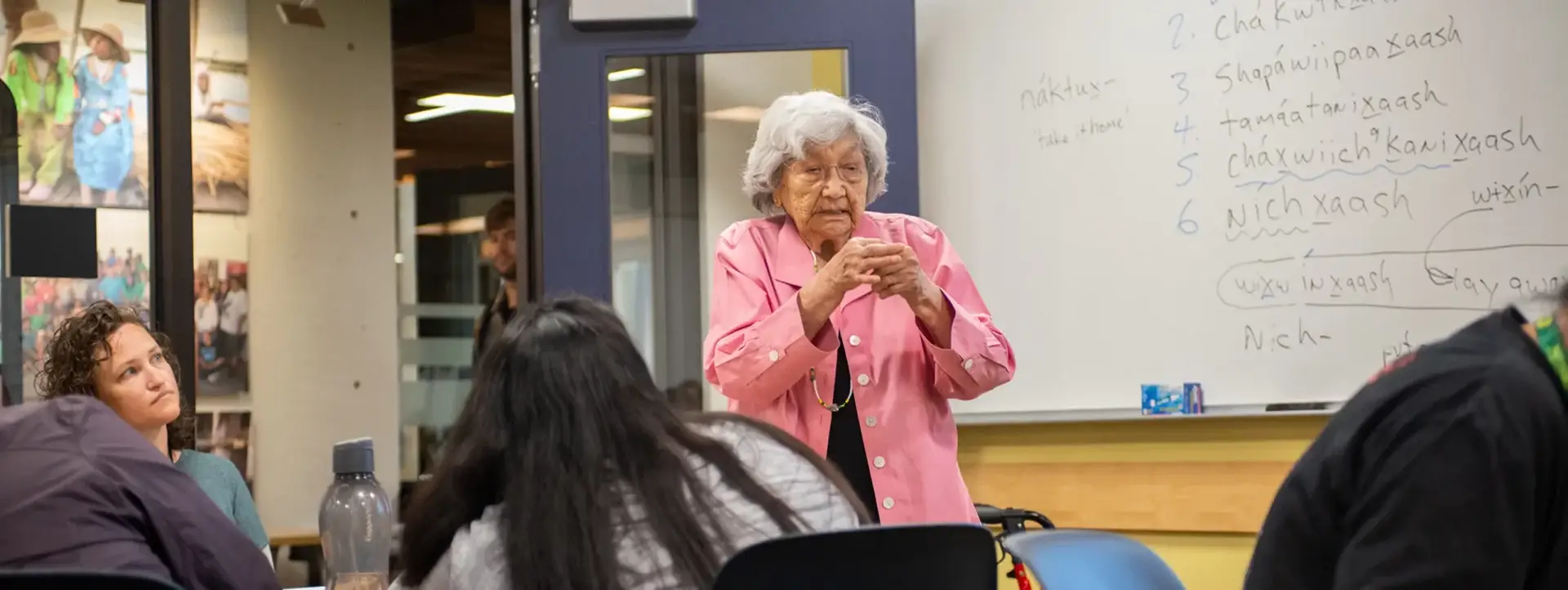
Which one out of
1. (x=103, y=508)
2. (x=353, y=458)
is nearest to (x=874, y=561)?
(x=353, y=458)

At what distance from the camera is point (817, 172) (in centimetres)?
236

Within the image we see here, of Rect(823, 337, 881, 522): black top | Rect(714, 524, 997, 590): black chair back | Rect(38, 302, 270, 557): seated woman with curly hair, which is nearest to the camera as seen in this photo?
Rect(714, 524, 997, 590): black chair back

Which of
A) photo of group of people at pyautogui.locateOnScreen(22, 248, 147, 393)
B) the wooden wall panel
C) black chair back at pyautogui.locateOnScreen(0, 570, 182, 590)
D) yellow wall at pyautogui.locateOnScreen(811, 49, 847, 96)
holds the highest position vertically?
yellow wall at pyautogui.locateOnScreen(811, 49, 847, 96)

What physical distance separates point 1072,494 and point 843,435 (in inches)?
58.4

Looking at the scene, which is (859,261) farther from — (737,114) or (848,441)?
(737,114)

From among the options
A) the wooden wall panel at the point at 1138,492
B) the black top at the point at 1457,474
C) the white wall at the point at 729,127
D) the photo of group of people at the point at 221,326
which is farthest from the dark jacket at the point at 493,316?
the black top at the point at 1457,474

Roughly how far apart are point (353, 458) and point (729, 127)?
7.15 feet

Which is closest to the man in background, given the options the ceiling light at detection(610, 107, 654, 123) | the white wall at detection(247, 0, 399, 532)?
the white wall at detection(247, 0, 399, 532)

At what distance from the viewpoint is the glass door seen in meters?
3.73

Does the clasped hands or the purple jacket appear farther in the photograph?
the clasped hands

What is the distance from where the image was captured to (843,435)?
226 centimetres

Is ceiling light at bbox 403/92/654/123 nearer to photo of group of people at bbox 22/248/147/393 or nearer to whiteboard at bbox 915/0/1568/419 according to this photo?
photo of group of people at bbox 22/248/147/393

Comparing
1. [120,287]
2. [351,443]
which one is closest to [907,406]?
[351,443]

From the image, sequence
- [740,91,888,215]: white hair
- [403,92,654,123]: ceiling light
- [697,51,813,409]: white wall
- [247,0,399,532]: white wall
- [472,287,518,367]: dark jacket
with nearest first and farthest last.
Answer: [740,91,888,215]: white hair < [697,51,813,409]: white wall < [472,287,518,367]: dark jacket < [247,0,399,532]: white wall < [403,92,654,123]: ceiling light
